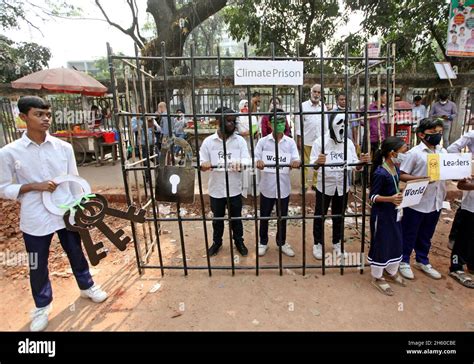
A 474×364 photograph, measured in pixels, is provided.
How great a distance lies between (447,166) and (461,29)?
6448 mm

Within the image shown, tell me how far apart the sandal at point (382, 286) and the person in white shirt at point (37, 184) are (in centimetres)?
289

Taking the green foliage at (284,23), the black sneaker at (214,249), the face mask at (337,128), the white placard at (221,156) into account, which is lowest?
the black sneaker at (214,249)

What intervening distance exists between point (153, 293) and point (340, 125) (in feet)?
8.61

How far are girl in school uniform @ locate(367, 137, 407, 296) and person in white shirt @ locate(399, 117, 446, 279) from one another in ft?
0.70

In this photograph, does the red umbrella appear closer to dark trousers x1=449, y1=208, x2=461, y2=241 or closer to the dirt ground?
the dirt ground

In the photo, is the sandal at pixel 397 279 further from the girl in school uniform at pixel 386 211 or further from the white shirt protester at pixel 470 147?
the white shirt protester at pixel 470 147

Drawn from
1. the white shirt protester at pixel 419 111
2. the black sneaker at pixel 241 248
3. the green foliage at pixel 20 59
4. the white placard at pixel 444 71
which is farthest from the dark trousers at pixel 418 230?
the green foliage at pixel 20 59

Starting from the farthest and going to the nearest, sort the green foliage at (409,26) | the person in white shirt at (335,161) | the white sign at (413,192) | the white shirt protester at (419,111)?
1. the green foliage at (409,26)
2. the white shirt protester at (419,111)
3. the person in white shirt at (335,161)
4. the white sign at (413,192)

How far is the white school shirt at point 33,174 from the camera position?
7.55 ft

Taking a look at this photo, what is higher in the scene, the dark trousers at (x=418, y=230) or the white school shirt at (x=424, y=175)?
the white school shirt at (x=424, y=175)
